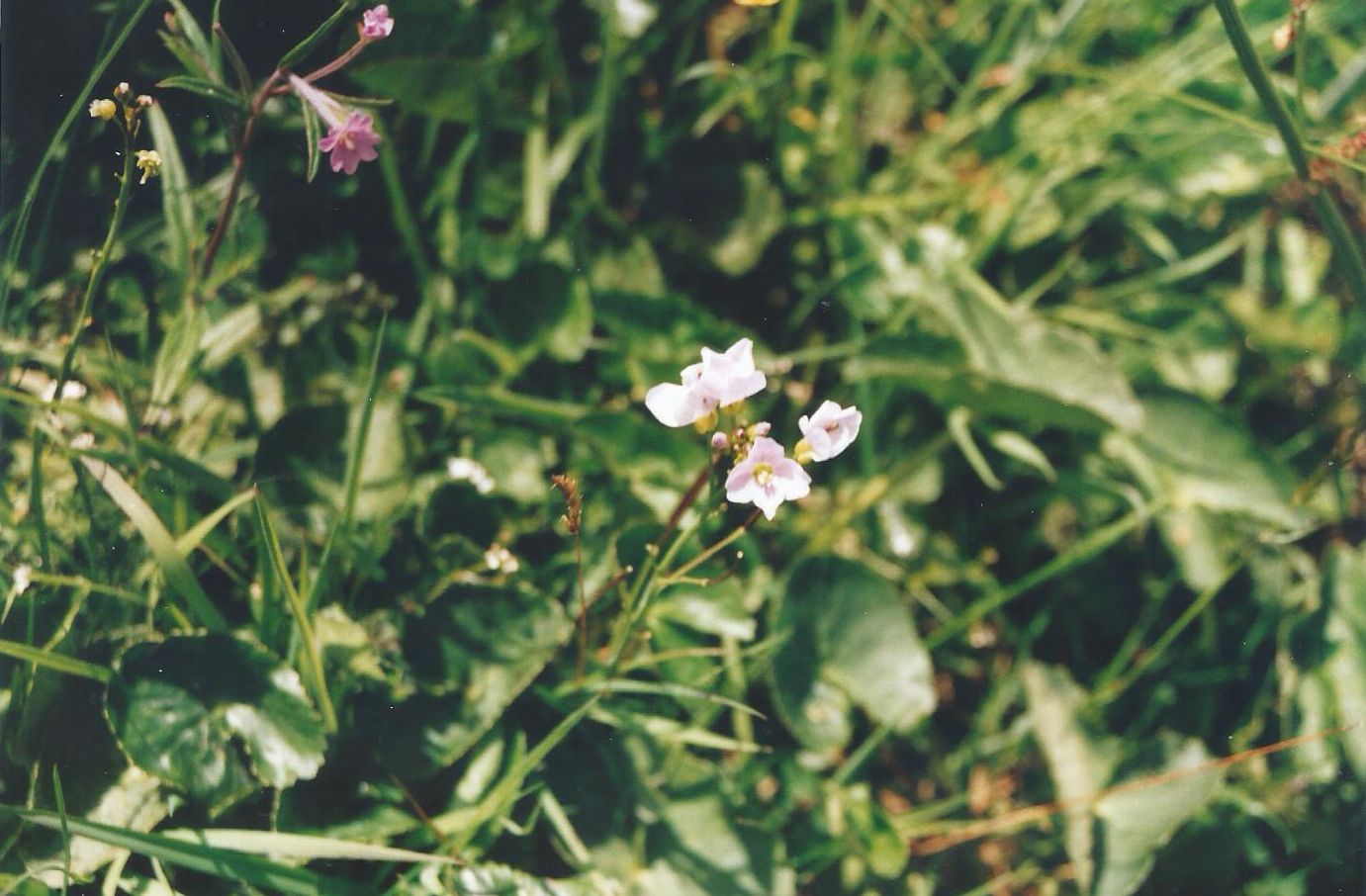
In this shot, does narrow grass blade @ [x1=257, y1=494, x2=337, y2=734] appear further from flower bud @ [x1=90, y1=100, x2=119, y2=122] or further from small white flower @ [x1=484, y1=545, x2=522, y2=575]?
flower bud @ [x1=90, y1=100, x2=119, y2=122]

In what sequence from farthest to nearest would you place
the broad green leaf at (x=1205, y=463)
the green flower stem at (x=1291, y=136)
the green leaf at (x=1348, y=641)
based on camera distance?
the broad green leaf at (x=1205, y=463) < the green leaf at (x=1348, y=641) < the green flower stem at (x=1291, y=136)

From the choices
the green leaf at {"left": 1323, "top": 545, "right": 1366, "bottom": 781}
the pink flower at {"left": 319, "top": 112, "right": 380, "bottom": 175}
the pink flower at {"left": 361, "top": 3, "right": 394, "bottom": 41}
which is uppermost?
the pink flower at {"left": 361, "top": 3, "right": 394, "bottom": 41}

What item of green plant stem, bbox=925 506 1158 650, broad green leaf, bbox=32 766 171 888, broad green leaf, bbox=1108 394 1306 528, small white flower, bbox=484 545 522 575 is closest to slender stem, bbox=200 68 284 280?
small white flower, bbox=484 545 522 575

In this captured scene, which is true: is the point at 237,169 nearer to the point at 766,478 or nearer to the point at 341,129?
the point at 341,129

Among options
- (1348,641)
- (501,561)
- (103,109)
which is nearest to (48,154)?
(103,109)

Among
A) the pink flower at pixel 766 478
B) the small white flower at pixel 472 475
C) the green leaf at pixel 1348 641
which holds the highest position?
the pink flower at pixel 766 478

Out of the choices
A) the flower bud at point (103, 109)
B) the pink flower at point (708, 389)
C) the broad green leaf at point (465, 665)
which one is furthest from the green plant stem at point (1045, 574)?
the flower bud at point (103, 109)

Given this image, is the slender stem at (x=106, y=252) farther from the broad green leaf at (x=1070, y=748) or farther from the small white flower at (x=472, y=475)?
the broad green leaf at (x=1070, y=748)
